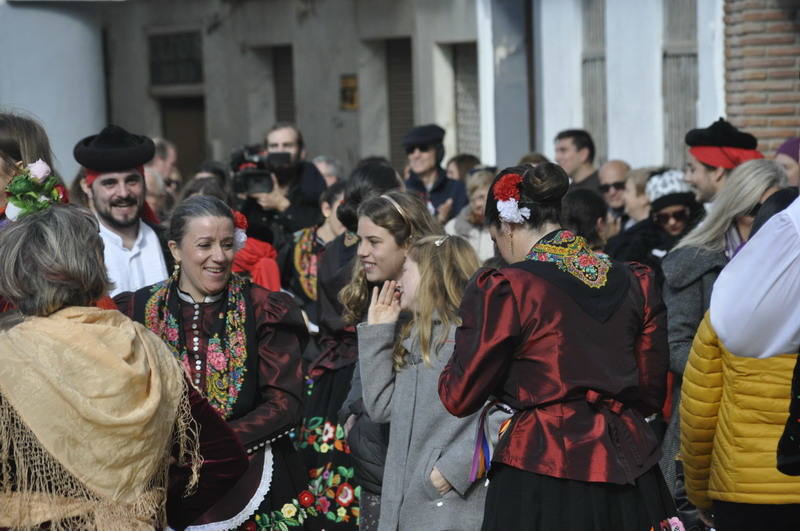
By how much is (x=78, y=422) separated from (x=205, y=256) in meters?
1.67

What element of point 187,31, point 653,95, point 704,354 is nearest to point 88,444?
point 704,354

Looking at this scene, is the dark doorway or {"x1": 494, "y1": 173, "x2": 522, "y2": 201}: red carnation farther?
the dark doorway

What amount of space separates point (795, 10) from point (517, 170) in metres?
6.91

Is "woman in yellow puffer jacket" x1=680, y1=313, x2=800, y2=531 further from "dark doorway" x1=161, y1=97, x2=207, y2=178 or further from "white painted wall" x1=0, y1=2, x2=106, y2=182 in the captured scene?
"dark doorway" x1=161, y1=97, x2=207, y2=178

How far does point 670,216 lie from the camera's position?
7824 mm

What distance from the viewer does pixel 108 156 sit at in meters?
6.11

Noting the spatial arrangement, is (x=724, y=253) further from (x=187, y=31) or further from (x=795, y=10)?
(x=187, y=31)

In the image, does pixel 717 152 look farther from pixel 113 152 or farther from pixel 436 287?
pixel 113 152

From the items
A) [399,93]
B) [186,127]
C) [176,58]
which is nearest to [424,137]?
[399,93]

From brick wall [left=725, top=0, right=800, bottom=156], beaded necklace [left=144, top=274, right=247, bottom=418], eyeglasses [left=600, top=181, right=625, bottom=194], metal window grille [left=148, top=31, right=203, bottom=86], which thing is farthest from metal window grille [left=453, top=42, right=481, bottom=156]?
beaded necklace [left=144, top=274, right=247, bottom=418]

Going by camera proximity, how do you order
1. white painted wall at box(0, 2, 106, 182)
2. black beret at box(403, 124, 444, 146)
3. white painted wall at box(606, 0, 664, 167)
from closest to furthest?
white painted wall at box(0, 2, 106, 182)
black beret at box(403, 124, 444, 146)
white painted wall at box(606, 0, 664, 167)

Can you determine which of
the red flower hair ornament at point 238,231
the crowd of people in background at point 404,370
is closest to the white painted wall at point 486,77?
the crowd of people in background at point 404,370

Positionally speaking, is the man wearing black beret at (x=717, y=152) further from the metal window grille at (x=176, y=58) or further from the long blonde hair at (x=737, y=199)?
the metal window grille at (x=176, y=58)

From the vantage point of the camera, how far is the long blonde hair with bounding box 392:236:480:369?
4.94 metres
